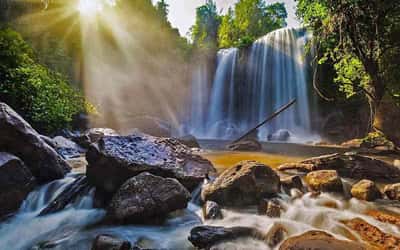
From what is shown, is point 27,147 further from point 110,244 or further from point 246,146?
point 246,146

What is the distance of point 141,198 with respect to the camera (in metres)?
3.47

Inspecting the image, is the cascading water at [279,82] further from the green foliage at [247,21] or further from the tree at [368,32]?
the green foliage at [247,21]

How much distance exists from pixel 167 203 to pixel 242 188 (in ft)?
4.09

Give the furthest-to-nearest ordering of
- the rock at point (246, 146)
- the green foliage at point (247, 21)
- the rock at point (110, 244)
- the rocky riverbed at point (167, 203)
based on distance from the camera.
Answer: the green foliage at point (247, 21), the rock at point (246, 146), the rocky riverbed at point (167, 203), the rock at point (110, 244)

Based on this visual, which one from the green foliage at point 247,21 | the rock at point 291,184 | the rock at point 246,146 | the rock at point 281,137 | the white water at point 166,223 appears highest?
the green foliage at point 247,21

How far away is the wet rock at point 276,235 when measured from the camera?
9.73 feet

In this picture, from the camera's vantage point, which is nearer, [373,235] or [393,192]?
[373,235]

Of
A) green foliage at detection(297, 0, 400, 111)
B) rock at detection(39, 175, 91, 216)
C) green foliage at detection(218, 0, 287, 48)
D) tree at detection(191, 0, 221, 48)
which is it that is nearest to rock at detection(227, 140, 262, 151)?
green foliage at detection(297, 0, 400, 111)

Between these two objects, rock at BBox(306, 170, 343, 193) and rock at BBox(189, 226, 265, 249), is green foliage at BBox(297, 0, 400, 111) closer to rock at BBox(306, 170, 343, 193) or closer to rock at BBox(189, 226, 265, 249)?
rock at BBox(306, 170, 343, 193)

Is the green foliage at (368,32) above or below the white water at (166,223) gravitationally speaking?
above

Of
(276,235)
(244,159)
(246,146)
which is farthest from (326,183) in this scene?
(246,146)

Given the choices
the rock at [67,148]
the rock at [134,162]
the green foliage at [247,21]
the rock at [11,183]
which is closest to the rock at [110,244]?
the rock at [134,162]

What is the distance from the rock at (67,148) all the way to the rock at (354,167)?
19.7 feet

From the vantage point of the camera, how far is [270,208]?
12.1 feet
